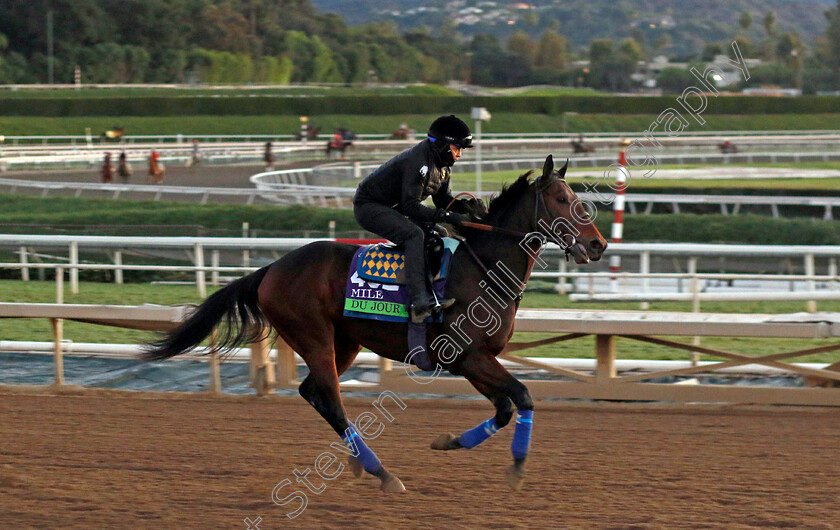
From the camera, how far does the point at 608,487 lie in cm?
445

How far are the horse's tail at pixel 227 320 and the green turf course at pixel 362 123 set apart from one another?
28374 mm

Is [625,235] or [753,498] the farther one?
[625,235]

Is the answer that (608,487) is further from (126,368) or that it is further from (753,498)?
(126,368)

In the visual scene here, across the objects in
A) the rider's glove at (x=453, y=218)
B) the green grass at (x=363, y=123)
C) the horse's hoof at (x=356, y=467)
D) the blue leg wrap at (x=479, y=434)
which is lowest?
the horse's hoof at (x=356, y=467)

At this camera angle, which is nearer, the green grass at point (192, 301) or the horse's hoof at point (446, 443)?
the horse's hoof at point (446, 443)

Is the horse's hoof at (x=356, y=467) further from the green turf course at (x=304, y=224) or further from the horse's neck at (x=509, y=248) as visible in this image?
the green turf course at (x=304, y=224)

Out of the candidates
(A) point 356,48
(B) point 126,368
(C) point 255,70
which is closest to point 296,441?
(B) point 126,368

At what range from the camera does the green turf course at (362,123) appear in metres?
34.2

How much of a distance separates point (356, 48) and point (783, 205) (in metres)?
59.9

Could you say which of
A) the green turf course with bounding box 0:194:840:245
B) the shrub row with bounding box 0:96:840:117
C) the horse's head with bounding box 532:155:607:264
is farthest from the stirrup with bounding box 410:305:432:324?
the shrub row with bounding box 0:96:840:117

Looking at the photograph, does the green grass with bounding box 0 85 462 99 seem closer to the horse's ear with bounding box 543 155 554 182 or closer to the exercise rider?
the exercise rider

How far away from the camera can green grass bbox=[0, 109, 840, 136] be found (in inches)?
1346

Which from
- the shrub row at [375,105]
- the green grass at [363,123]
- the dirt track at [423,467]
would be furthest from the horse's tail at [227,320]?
the shrub row at [375,105]

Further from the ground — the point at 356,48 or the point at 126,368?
the point at 356,48
